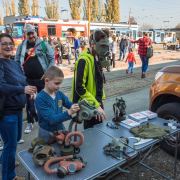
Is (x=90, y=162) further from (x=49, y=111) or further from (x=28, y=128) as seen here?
(x=28, y=128)

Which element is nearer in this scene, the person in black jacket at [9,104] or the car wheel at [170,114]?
the person in black jacket at [9,104]

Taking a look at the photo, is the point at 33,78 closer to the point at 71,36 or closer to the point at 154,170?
the point at 154,170

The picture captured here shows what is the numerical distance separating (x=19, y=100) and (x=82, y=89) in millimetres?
796

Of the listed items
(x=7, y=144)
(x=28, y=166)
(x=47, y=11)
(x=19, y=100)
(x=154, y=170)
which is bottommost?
(x=154, y=170)

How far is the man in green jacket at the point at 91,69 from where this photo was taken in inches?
93.4

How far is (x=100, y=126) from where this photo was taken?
2480 millimetres

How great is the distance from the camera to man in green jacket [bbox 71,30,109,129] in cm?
237

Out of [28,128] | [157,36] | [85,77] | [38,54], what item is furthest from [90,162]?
[157,36]

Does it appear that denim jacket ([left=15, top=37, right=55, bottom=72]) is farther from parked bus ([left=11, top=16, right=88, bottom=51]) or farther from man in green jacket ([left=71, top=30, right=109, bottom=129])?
parked bus ([left=11, top=16, right=88, bottom=51])

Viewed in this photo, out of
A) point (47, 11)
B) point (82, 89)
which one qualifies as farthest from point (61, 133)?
point (47, 11)

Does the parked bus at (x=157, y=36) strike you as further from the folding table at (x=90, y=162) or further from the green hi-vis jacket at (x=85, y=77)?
the folding table at (x=90, y=162)

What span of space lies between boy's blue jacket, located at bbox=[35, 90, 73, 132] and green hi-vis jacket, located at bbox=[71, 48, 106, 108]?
0.28 meters

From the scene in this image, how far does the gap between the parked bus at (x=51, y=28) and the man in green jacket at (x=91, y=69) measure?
14.4 m

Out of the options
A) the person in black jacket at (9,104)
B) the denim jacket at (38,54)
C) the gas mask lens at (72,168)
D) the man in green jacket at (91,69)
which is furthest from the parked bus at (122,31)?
the gas mask lens at (72,168)
